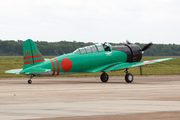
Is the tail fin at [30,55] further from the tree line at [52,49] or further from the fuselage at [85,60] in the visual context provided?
the tree line at [52,49]

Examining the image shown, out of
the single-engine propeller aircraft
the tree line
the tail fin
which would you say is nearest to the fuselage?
the single-engine propeller aircraft

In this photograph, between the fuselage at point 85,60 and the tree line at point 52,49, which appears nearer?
the fuselage at point 85,60

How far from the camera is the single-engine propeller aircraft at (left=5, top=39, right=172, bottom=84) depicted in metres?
27.8

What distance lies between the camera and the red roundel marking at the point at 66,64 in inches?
1131

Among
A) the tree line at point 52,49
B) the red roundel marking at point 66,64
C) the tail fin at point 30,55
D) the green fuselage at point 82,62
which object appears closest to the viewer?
the tail fin at point 30,55

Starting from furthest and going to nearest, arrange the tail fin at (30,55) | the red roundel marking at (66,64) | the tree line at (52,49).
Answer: the tree line at (52,49)
the red roundel marking at (66,64)
the tail fin at (30,55)

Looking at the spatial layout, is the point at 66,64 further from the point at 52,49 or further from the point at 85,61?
the point at 52,49

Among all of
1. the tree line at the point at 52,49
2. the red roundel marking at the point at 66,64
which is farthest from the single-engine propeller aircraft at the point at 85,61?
the tree line at the point at 52,49

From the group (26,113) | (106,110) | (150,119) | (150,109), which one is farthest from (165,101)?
(26,113)

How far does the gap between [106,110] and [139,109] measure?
1.15 meters

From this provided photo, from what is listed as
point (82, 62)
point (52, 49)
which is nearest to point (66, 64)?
point (82, 62)

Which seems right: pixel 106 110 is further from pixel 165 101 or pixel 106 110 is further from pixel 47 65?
pixel 47 65

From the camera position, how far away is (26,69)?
2759 centimetres

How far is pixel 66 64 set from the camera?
28875mm
